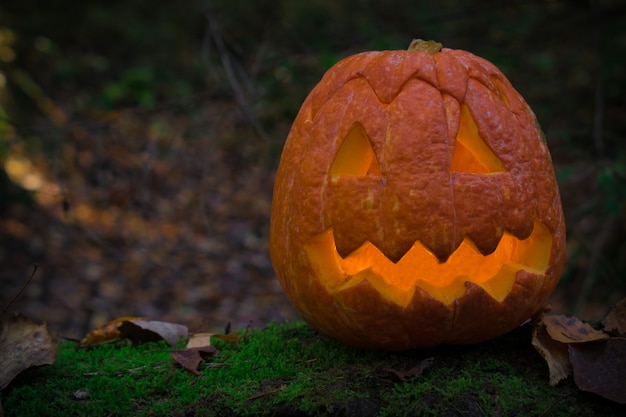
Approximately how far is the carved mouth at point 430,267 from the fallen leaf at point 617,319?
32cm

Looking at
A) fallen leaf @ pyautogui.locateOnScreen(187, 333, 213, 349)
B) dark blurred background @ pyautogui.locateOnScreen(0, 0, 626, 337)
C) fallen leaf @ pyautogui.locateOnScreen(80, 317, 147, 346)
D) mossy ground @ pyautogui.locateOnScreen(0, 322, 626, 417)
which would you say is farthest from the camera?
dark blurred background @ pyautogui.locateOnScreen(0, 0, 626, 337)

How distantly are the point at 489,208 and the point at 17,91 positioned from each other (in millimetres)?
6305

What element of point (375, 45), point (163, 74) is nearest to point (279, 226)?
point (375, 45)

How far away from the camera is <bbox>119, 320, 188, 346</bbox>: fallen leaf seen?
245 centimetres

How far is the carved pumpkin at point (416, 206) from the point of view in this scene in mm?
1902

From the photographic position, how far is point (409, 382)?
1907mm

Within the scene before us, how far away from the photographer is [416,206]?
6.18ft

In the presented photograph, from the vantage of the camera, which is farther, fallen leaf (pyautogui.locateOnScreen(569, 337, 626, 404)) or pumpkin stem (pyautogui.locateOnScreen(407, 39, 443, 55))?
pumpkin stem (pyautogui.locateOnScreen(407, 39, 443, 55))

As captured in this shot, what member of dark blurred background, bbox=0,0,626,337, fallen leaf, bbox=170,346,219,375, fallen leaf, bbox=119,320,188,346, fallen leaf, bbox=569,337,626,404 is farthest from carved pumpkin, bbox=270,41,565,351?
dark blurred background, bbox=0,0,626,337

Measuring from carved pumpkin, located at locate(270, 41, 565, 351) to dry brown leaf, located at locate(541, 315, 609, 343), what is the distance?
91 millimetres

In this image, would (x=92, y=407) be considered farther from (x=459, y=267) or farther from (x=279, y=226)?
(x=459, y=267)

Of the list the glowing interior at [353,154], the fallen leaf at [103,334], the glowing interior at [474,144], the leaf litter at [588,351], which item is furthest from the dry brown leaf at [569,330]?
the fallen leaf at [103,334]

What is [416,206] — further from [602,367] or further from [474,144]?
[602,367]

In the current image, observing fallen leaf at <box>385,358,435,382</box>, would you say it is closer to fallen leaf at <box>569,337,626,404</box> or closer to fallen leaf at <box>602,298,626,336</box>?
fallen leaf at <box>569,337,626,404</box>
